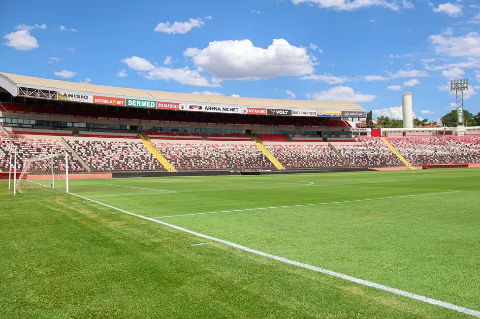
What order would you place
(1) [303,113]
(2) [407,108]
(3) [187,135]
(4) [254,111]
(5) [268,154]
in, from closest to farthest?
(5) [268,154] → (3) [187,135] → (4) [254,111] → (1) [303,113] → (2) [407,108]

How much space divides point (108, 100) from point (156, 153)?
11004 mm

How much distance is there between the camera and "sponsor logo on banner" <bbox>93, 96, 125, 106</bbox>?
187 feet

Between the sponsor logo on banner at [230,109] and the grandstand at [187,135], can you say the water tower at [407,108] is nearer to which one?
the grandstand at [187,135]

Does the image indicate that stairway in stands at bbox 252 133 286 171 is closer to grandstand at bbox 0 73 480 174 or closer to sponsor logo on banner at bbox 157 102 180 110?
grandstand at bbox 0 73 480 174

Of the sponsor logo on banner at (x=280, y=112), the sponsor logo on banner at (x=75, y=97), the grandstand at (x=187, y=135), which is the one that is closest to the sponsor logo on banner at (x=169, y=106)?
the grandstand at (x=187, y=135)

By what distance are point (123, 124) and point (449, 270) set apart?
209 ft

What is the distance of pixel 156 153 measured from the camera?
5812 cm

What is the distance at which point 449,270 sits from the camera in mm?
5754

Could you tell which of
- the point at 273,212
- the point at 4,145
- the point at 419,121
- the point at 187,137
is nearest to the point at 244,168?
the point at 187,137

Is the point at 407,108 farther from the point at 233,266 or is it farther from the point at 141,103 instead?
the point at 233,266

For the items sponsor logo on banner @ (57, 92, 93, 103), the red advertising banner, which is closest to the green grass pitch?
sponsor logo on banner @ (57, 92, 93, 103)

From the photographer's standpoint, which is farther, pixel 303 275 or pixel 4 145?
pixel 4 145

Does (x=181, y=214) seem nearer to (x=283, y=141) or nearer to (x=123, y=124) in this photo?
(x=123, y=124)

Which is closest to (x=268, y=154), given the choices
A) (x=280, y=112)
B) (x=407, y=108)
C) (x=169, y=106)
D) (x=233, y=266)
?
(x=280, y=112)
